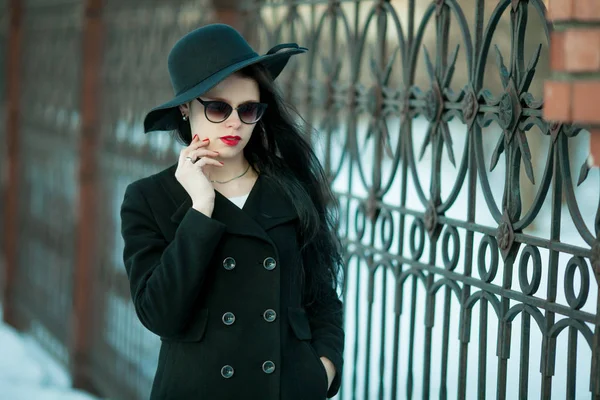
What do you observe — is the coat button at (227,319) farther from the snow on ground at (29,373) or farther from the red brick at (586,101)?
the snow on ground at (29,373)

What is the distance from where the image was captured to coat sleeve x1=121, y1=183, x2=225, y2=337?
2494 mm

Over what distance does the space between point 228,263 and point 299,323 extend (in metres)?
0.27

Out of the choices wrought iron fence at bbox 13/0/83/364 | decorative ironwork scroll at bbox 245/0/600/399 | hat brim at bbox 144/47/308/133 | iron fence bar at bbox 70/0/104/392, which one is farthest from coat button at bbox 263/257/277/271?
wrought iron fence at bbox 13/0/83/364

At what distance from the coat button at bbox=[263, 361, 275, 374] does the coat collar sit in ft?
1.06

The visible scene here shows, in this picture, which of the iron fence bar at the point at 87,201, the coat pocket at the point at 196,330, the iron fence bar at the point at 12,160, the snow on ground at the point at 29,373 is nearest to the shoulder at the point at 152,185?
the coat pocket at the point at 196,330

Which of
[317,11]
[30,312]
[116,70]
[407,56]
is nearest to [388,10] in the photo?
[407,56]

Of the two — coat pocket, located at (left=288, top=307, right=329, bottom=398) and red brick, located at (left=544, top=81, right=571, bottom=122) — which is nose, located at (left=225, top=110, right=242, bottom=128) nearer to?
coat pocket, located at (left=288, top=307, right=329, bottom=398)

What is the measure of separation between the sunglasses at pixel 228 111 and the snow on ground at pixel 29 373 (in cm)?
494

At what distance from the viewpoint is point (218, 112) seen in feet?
8.49

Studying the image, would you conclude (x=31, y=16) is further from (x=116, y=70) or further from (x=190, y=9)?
(x=190, y=9)

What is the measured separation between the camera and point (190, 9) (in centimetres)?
551

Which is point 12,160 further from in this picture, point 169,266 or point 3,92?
point 169,266

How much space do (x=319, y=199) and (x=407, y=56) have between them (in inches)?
38.3

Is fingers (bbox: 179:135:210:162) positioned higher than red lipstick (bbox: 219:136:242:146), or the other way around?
red lipstick (bbox: 219:136:242:146)
